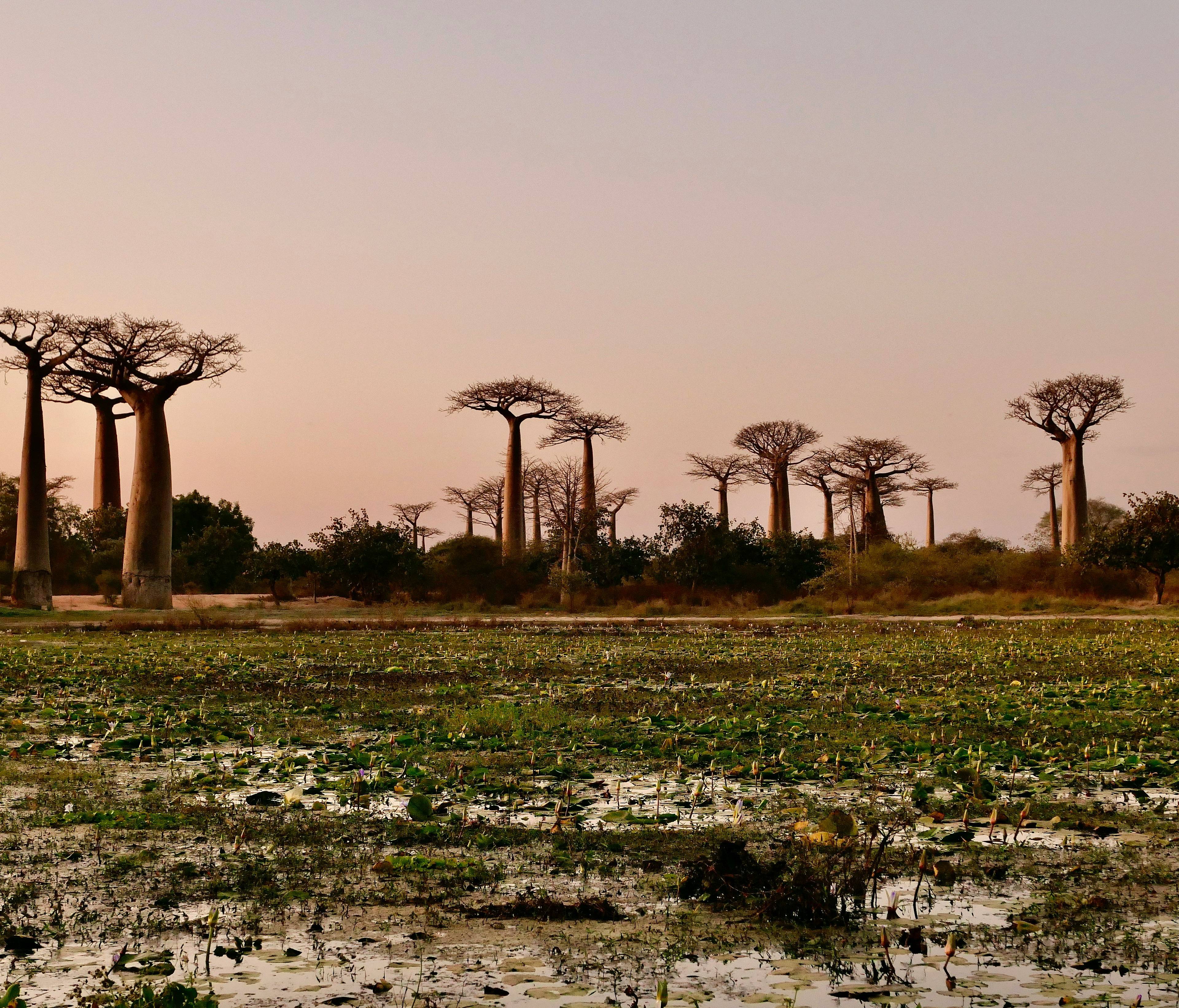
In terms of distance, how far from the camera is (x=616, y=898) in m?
4.64

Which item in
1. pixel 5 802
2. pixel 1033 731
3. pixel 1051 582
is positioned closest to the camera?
pixel 5 802

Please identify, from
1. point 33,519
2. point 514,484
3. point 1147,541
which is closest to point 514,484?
point 514,484

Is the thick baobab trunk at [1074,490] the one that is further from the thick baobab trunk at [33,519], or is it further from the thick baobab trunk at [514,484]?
the thick baobab trunk at [33,519]

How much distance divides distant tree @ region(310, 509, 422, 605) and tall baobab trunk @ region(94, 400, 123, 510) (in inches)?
842

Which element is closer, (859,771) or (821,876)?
(821,876)

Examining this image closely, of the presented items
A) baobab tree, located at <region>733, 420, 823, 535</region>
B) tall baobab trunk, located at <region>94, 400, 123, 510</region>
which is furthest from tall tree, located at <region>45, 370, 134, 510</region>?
baobab tree, located at <region>733, 420, 823, 535</region>

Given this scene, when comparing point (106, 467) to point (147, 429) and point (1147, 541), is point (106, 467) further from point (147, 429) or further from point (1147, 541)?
Result: point (1147, 541)

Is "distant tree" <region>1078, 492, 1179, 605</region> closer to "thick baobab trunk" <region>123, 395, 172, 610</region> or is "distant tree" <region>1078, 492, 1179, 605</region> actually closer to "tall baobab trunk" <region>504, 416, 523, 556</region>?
"tall baobab trunk" <region>504, 416, 523, 556</region>

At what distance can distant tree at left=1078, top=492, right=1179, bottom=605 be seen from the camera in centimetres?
3706

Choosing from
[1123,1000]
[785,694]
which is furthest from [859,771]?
[785,694]

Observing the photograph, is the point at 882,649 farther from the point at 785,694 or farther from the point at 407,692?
the point at 407,692

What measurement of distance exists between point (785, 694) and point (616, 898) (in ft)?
26.7

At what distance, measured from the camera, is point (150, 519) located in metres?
39.3

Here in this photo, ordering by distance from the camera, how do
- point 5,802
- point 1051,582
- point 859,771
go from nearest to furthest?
point 5,802
point 859,771
point 1051,582
